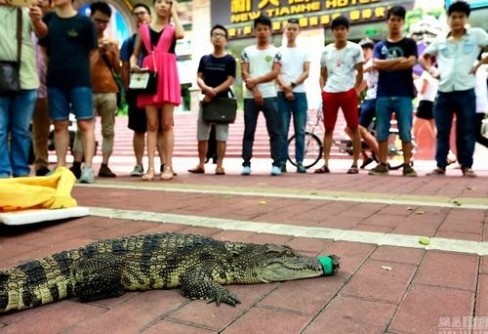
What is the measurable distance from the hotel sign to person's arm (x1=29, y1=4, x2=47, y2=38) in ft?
50.1

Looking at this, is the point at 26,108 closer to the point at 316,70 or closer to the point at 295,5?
the point at 316,70

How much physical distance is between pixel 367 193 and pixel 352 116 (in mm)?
2310

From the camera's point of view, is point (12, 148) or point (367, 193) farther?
point (12, 148)

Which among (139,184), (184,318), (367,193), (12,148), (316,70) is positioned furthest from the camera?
(316,70)

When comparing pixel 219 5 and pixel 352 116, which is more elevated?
pixel 219 5

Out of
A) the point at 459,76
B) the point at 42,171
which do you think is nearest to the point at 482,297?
the point at 459,76

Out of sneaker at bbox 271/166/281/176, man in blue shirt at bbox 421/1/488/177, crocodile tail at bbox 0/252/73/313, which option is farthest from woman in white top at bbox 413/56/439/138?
crocodile tail at bbox 0/252/73/313

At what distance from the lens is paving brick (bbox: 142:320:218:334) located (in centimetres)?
169

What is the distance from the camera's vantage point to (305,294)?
6.65ft

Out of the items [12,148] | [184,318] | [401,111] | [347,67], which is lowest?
[184,318]

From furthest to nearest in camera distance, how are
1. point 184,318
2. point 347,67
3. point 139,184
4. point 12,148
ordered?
1. point 347,67
2. point 139,184
3. point 12,148
4. point 184,318

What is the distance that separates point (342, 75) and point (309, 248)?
4568 mm

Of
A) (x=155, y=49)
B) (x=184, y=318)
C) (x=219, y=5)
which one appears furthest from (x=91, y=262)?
(x=219, y=5)

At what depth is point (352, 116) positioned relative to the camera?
22.3 ft
